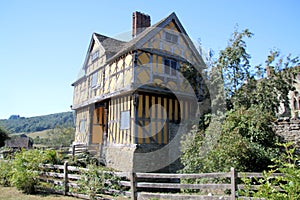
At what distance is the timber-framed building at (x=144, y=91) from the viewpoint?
12359 mm

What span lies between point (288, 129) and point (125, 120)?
302 inches

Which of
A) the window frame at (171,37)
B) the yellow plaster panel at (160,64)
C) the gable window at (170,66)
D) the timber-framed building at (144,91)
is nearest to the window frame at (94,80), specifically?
the timber-framed building at (144,91)

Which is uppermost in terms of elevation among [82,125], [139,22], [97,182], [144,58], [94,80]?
[139,22]

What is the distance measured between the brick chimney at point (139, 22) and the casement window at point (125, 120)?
241 inches

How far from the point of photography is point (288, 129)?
9758 mm

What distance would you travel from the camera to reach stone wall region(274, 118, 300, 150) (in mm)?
9609

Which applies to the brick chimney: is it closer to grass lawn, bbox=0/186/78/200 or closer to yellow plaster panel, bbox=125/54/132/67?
yellow plaster panel, bbox=125/54/132/67

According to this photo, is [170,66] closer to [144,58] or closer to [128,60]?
[144,58]

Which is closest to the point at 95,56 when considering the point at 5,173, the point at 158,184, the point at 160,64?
the point at 160,64

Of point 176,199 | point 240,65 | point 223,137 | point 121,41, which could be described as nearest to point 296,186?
point 176,199

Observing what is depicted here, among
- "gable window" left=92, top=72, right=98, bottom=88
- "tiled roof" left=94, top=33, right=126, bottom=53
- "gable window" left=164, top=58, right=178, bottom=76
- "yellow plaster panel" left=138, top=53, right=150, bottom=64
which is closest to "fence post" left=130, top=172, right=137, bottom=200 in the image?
"yellow plaster panel" left=138, top=53, right=150, bottom=64

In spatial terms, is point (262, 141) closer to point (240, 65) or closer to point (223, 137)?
point (223, 137)

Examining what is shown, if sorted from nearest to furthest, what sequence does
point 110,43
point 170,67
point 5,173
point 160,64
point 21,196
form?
point 21,196 < point 5,173 < point 160,64 < point 170,67 < point 110,43

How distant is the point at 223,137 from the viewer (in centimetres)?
→ 927
